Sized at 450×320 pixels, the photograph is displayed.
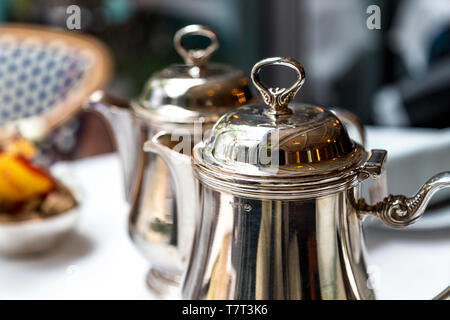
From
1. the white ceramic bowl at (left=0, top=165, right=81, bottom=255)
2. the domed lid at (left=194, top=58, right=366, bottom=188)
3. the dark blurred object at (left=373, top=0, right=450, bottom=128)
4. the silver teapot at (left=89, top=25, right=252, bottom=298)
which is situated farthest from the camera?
the dark blurred object at (left=373, top=0, right=450, bottom=128)

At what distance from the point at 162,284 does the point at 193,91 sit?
0.68ft

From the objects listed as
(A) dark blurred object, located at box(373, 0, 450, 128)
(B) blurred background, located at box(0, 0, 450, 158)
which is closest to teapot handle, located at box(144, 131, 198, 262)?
(A) dark blurred object, located at box(373, 0, 450, 128)

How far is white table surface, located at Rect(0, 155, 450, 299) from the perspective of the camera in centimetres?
60

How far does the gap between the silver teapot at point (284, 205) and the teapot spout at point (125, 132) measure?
0.18m

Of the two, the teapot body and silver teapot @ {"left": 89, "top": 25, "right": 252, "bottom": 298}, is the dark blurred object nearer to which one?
silver teapot @ {"left": 89, "top": 25, "right": 252, "bottom": 298}

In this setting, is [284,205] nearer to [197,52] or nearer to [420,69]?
[197,52]

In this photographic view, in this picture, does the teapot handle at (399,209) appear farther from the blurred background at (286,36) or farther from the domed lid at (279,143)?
the blurred background at (286,36)

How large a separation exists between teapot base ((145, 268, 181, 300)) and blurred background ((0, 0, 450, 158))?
5.36 ft

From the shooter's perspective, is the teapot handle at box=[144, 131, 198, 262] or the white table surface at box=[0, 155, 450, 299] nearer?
the teapot handle at box=[144, 131, 198, 262]

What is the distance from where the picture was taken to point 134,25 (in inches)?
107

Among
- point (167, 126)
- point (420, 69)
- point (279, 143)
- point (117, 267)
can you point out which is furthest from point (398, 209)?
point (420, 69)

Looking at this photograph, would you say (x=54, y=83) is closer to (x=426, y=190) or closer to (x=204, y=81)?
(x=204, y=81)

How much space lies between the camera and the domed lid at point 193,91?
0.54 m
